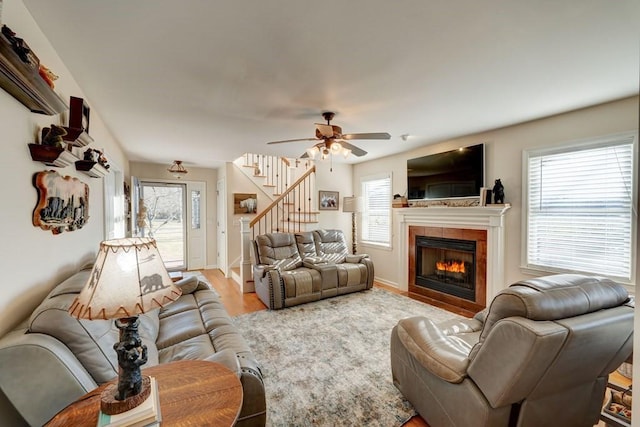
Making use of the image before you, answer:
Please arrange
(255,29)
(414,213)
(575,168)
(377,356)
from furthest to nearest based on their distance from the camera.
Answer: (414,213) < (575,168) < (377,356) < (255,29)

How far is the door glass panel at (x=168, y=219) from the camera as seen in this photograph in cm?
604

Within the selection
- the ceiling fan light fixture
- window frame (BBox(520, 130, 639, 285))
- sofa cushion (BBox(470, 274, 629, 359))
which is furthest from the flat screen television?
the ceiling fan light fixture

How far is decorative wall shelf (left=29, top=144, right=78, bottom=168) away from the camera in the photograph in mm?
1411

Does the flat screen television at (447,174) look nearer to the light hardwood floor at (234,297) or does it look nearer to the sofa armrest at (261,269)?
the light hardwood floor at (234,297)

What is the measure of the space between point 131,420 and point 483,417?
1467 millimetres

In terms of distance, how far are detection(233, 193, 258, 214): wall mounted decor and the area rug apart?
269cm

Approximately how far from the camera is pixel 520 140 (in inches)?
124

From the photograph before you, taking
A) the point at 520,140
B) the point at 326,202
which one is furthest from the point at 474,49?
the point at 326,202

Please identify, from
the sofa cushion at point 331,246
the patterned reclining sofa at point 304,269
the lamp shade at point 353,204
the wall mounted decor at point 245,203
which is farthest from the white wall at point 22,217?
the lamp shade at point 353,204

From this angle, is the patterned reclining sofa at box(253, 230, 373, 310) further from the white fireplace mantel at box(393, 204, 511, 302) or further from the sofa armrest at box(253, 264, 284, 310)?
the white fireplace mantel at box(393, 204, 511, 302)

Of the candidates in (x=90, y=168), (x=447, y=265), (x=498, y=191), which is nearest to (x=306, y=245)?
(x=447, y=265)

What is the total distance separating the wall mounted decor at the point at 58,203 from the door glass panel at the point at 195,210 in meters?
4.15

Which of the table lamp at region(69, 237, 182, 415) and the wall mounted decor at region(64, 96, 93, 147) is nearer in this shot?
the table lamp at region(69, 237, 182, 415)

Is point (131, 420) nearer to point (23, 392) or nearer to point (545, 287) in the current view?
point (23, 392)
